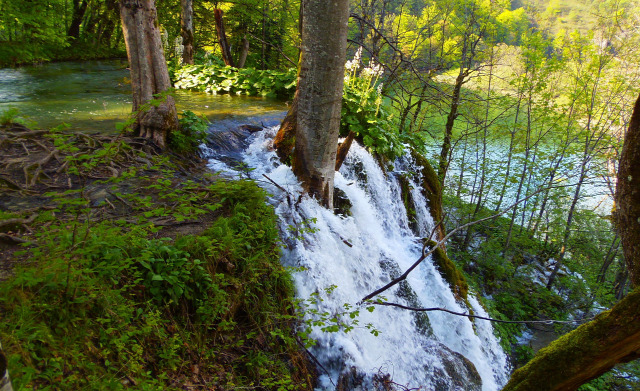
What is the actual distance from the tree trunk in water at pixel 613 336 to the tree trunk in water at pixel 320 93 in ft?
11.9

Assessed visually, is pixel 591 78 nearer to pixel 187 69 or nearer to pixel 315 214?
pixel 315 214

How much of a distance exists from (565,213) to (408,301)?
1318cm

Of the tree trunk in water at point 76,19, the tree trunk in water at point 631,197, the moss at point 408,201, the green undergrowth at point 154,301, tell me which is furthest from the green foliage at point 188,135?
the tree trunk in water at point 76,19

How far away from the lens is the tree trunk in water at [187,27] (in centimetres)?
1140

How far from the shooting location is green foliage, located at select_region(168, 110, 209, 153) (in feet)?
19.7

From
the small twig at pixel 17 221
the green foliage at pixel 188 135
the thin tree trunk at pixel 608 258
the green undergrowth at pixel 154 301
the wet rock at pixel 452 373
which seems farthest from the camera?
the thin tree trunk at pixel 608 258

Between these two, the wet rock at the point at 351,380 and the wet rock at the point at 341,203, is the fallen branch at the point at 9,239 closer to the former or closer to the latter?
the wet rock at the point at 351,380

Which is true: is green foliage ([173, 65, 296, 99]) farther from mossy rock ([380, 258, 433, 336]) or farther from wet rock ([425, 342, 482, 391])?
wet rock ([425, 342, 482, 391])

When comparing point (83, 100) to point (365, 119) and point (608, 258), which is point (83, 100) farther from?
point (608, 258)

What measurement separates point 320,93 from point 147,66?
2848 millimetres

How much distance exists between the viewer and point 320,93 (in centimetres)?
491

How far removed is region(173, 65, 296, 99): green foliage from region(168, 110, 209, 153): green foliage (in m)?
4.37

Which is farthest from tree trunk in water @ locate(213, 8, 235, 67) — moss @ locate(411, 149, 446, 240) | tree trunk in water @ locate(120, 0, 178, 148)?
moss @ locate(411, 149, 446, 240)

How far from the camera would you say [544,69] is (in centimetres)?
1242
